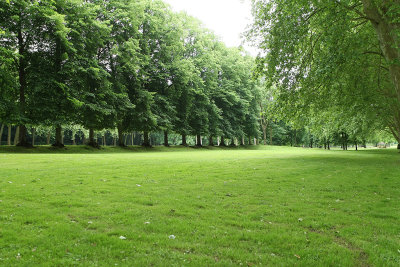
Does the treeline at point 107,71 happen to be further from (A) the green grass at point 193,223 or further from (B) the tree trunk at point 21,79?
(A) the green grass at point 193,223

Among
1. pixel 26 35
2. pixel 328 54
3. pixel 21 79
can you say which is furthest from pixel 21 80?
pixel 328 54

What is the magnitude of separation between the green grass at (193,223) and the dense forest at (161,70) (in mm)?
8694

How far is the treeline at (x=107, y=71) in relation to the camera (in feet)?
91.3

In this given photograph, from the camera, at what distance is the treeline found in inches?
1096

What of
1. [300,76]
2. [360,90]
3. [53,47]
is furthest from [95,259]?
[53,47]

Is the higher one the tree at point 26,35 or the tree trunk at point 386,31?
the tree at point 26,35

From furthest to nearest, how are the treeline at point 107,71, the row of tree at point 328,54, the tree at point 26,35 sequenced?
the treeline at point 107,71 → the tree at point 26,35 → the row of tree at point 328,54

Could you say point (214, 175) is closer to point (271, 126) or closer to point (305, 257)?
point (305, 257)

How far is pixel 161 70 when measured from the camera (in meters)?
45.6

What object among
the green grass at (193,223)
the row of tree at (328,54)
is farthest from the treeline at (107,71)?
the row of tree at (328,54)

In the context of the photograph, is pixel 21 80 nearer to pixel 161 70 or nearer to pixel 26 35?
pixel 26 35

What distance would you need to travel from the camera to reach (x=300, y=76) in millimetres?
19109

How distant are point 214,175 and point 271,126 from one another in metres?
72.0

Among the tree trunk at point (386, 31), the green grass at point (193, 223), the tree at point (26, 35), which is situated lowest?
the green grass at point (193, 223)
